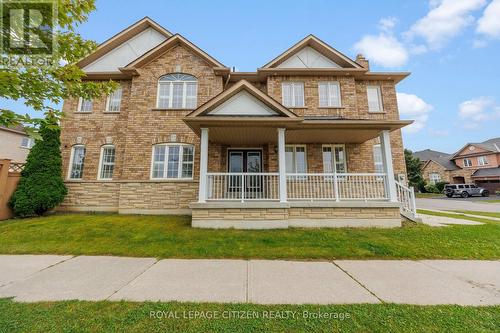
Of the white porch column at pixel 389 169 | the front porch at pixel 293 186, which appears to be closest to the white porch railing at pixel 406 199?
the front porch at pixel 293 186

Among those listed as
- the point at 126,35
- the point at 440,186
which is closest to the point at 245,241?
the point at 126,35

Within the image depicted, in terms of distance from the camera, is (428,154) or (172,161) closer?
(172,161)

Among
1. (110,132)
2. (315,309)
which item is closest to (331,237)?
(315,309)

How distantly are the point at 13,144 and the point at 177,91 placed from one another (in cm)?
1956

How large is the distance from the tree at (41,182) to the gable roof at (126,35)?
5.26m

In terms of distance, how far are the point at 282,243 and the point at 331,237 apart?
1607 mm

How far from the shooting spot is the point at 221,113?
7871 millimetres

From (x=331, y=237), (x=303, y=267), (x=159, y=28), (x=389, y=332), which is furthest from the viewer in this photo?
(x=159, y=28)

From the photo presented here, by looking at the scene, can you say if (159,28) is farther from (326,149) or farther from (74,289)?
(74,289)

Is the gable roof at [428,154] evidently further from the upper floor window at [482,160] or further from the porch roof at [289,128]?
the porch roof at [289,128]

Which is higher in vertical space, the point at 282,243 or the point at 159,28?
the point at 159,28

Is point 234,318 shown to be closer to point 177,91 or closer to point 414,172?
point 177,91

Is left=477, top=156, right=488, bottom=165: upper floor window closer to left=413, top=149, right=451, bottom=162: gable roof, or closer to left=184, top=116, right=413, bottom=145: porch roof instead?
left=413, top=149, right=451, bottom=162: gable roof

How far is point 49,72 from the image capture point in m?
4.08
